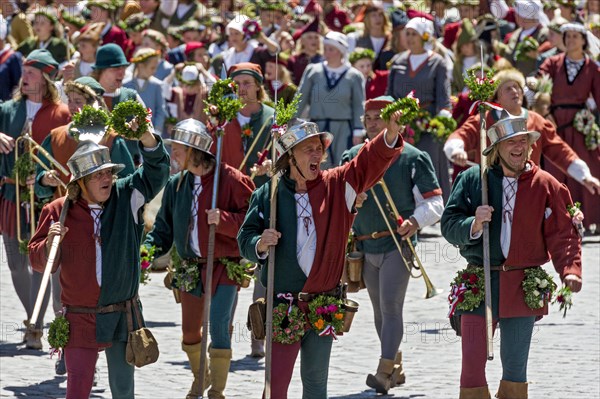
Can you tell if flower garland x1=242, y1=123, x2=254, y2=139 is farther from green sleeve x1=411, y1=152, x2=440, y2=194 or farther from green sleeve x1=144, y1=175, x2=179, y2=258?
green sleeve x1=411, y1=152, x2=440, y2=194

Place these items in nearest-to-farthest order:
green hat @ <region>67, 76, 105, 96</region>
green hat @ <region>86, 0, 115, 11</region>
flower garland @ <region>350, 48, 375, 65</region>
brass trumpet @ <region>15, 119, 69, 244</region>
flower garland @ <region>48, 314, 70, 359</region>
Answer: flower garland @ <region>48, 314, 70, 359</region> → green hat @ <region>67, 76, 105, 96</region> → brass trumpet @ <region>15, 119, 69, 244</region> → flower garland @ <region>350, 48, 375, 65</region> → green hat @ <region>86, 0, 115, 11</region>

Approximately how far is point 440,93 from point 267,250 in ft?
25.9

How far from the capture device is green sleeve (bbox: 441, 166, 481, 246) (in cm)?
920

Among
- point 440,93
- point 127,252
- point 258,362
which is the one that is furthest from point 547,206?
point 440,93

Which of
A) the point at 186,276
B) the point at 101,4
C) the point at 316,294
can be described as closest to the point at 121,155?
the point at 186,276

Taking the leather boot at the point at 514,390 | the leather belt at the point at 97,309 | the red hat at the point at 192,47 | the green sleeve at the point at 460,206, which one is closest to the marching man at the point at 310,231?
the green sleeve at the point at 460,206

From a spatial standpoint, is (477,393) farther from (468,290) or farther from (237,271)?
(237,271)

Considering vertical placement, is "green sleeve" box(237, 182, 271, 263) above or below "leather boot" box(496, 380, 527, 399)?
above

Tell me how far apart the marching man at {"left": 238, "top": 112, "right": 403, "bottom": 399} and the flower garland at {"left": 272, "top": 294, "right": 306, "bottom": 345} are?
40 mm

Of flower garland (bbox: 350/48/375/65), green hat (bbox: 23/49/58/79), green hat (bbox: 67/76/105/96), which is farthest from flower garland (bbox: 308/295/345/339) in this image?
flower garland (bbox: 350/48/375/65)

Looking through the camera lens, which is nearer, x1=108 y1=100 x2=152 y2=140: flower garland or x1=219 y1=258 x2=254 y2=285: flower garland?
x1=108 y1=100 x2=152 y2=140: flower garland

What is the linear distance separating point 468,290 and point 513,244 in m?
0.39

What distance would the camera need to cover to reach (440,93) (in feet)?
54.0

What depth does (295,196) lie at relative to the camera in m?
8.98
